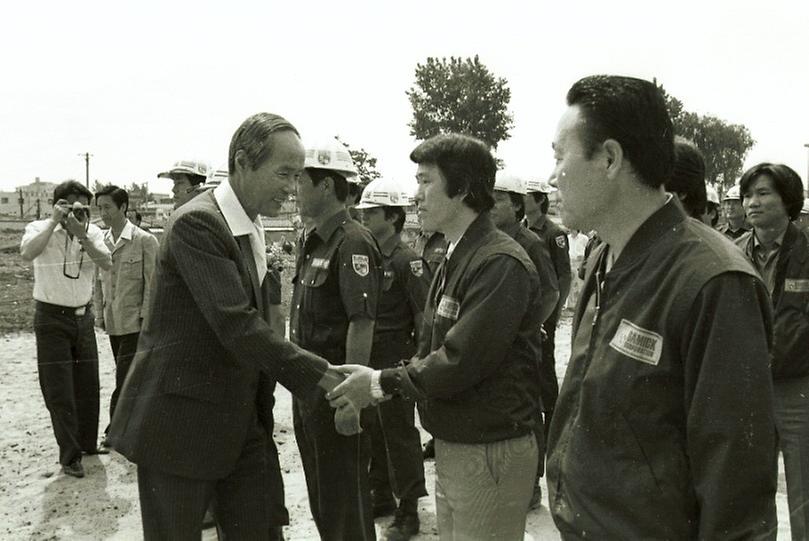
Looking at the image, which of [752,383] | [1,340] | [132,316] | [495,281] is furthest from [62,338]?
[1,340]

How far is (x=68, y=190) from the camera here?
564cm

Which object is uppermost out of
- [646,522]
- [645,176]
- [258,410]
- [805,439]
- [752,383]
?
[645,176]

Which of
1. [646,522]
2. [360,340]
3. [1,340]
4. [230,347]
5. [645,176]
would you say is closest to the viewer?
[646,522]

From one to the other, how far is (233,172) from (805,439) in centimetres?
301

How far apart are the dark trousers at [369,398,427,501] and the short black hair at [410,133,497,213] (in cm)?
196

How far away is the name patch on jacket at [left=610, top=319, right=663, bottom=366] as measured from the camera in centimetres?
145

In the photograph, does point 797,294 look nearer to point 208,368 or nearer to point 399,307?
point 399,307

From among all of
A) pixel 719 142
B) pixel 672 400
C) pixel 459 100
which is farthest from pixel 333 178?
pixel 719 142

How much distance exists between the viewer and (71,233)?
18.6ft

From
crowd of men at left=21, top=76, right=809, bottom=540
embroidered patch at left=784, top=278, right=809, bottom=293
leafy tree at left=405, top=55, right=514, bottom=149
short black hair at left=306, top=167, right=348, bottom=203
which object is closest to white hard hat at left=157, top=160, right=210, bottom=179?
crowd of men at left=21, top=76, right=809, bottom=540

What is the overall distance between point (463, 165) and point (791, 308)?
2088 millimetres

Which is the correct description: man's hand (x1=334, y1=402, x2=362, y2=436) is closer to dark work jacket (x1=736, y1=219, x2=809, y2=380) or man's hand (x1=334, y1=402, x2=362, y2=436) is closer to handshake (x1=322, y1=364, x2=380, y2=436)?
handshake (x1=322, y1=364, x2=380, y2=436)

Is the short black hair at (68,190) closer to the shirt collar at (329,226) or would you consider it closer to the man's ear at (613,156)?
the shirt collar at (329,226)

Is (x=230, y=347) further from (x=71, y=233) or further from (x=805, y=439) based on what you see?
(x=71, y=233)
